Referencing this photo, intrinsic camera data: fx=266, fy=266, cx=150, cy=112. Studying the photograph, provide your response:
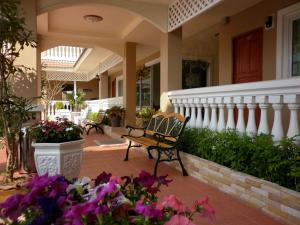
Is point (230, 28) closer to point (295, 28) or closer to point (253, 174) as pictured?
point (295, 28)

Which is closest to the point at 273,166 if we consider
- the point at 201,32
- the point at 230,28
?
the point at 230,28

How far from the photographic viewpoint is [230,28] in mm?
6035

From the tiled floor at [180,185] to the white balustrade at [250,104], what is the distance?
0.82 m

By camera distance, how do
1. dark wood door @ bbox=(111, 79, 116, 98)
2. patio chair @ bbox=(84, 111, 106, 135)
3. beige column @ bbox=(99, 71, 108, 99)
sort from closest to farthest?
patio chair @ bbox=(84, 111, 106, 135)
beige column @ bbox=(99, 71, 108, 99)
dark wood door @ bbox=(111, 79, 116, 98)

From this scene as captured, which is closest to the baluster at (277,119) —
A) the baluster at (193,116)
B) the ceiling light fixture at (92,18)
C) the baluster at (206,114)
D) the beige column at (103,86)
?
the baluster at (206,114)

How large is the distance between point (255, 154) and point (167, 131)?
1751mm

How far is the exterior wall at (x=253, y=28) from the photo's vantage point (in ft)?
16.0

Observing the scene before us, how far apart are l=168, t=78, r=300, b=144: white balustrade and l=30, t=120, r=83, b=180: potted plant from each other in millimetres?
1929

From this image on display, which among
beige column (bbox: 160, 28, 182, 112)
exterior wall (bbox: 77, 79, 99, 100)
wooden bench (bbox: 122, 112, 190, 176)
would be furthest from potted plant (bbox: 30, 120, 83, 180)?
exterior wall (bbox: 77, 79, 99, 100)

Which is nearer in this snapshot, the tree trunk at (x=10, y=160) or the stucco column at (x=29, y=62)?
the tree trunk at (x=10, y=160)

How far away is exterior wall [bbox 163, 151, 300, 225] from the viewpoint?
7.26ft

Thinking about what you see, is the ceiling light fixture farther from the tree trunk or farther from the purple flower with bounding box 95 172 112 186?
the purple flower with bounding box 95 172 112 186

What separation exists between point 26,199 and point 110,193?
31 cm

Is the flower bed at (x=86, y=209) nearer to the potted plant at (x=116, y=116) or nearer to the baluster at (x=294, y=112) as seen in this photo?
the baluster at (x=294, y=112)
